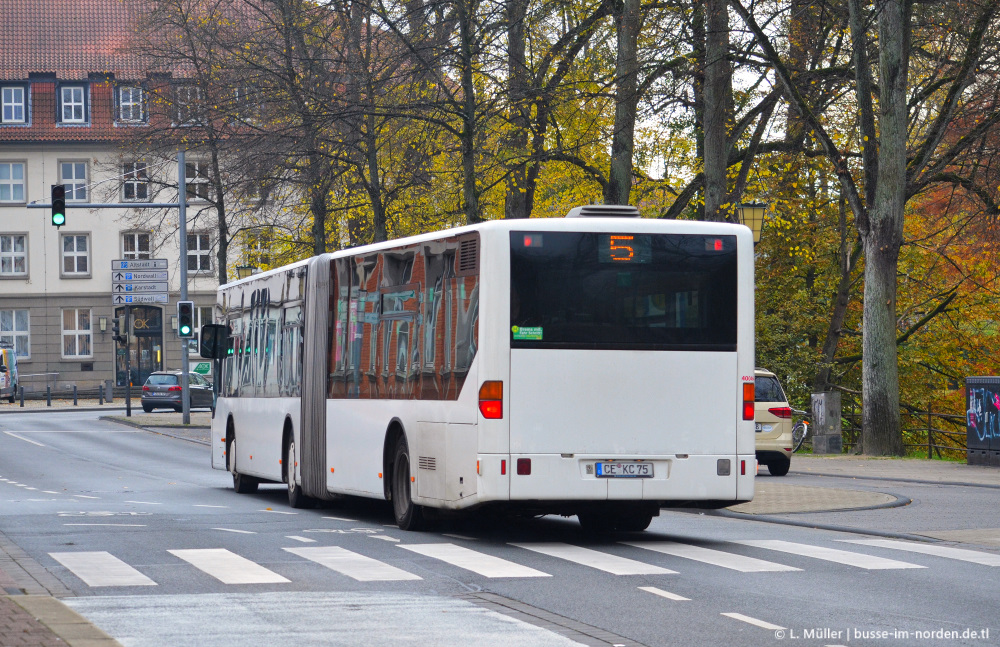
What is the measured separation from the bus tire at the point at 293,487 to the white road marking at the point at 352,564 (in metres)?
5.44

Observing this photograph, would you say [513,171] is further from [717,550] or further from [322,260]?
[717,550]

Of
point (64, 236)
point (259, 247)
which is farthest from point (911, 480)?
point (64, 236)

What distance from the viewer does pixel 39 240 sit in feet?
250

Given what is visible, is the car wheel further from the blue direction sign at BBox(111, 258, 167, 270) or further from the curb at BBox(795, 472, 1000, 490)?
the blue direction sign at BBox(111, 258, 167, 270)

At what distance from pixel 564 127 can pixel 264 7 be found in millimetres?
11307

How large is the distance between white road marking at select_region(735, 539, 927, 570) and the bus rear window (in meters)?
1.80

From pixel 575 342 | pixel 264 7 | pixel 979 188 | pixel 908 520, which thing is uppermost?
pixel 264 7

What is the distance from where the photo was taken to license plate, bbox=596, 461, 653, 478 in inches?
522

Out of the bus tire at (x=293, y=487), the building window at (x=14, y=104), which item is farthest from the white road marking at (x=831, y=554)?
the building window at (x=14, y=104)

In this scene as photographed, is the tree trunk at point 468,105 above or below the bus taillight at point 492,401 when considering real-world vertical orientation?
above

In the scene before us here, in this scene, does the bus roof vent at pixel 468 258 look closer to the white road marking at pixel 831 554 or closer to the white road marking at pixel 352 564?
the white road marking at pixel 352 564

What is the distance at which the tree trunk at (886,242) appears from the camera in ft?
94.2

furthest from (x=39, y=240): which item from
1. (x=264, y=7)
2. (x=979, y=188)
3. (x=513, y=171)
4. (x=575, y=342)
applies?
(x=575, y=342)

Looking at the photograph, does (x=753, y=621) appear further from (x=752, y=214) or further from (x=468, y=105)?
(x=468, y=105)
